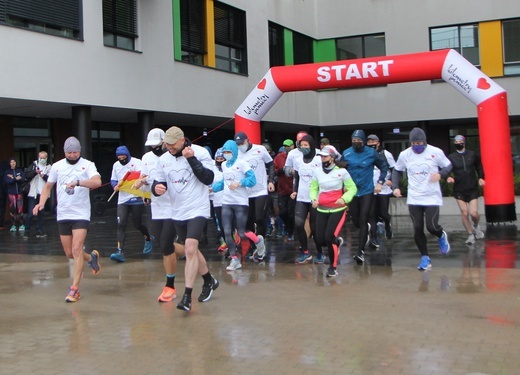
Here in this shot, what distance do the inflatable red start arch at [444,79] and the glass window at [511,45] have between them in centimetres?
1166

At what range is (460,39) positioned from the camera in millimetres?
25469

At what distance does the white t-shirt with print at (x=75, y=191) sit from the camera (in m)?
7.89

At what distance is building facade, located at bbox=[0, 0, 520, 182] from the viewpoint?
16.4 meters

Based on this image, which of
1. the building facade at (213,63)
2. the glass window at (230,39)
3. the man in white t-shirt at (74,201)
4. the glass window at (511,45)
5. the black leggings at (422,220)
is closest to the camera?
the man in white t-shirt at (74,201)

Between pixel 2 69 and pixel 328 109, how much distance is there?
15.6 m

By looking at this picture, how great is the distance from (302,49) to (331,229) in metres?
19.6

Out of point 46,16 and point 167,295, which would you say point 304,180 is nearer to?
point 167,295

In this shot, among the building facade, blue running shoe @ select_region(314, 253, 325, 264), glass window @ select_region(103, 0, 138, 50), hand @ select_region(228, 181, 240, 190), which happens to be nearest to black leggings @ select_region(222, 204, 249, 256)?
hand @ select_region(228, 181, 240, 190)

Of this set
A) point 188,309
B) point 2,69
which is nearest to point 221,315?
point 188,309

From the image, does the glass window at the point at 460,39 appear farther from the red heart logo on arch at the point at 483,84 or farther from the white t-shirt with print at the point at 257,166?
the white t-shirt with print at the point at 257,166

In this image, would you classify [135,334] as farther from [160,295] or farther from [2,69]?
[2,69]

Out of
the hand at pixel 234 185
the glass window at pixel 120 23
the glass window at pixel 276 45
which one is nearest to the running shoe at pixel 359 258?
the hand at pixel 234 185

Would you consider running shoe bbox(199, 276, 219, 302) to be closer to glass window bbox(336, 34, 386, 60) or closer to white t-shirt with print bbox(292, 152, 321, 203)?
white t-shirt with print bbox(292, 152, 321, 203)

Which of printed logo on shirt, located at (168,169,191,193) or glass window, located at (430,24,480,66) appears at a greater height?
→ glass window, located at (430,24,480,66)
